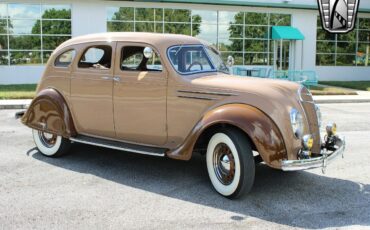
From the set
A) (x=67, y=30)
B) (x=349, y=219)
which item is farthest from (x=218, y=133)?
(x=67, y=30)

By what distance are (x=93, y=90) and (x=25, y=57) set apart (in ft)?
55.9

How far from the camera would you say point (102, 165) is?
7160mm

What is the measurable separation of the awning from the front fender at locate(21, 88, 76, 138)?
65.5 feet

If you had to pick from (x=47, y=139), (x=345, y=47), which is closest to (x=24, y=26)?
(x=47, y=139)

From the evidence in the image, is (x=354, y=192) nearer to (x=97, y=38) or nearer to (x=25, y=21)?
(x=97, y=38)

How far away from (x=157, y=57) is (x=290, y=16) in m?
21.9

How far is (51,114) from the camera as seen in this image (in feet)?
24.2

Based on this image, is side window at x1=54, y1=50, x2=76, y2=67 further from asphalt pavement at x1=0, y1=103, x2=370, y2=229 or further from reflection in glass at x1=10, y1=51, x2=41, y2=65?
reflection in glass at x1=10, y1=51, x2=41, y2=65

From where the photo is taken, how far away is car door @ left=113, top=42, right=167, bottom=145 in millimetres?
6309

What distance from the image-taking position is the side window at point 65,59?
24.1 feet

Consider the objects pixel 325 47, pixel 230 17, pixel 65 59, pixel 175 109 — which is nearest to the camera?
pixel 175 109

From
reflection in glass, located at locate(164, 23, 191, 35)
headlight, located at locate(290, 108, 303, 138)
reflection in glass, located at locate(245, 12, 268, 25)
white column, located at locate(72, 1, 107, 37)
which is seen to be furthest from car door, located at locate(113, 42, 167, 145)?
reflection in glass, located at locate(245, 12, 268, 25)

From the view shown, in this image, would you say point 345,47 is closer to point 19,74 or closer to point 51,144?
point 19,74

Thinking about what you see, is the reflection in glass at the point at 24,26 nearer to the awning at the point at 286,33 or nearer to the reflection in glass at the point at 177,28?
the reflection in glass at the point at 177,28
